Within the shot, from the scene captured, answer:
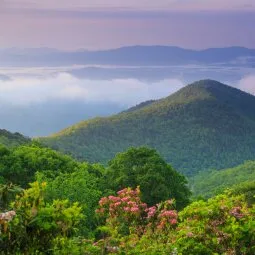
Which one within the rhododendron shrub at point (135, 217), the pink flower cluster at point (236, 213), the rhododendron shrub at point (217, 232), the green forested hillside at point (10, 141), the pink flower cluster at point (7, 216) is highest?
the pink flower cluster at point (7, 216)

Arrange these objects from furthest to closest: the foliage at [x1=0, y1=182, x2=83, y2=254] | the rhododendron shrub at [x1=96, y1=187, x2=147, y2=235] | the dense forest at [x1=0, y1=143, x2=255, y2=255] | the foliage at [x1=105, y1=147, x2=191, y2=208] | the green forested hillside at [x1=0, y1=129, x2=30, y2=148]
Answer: the green forested hillside at [x1=0, y1=129, x2=30, y2=148], the foliage at [x1=105, y1=147, x2=191, y2=208], the rhododendron shrub at [x1=96, y1=187, x2=147, y2=235], the dense forest at [x1=0, y1=143, x2=255, y2=255], the foliage at [x1=0, y1=182, x2=83, y2=254]

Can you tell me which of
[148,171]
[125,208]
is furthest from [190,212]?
[148,171]

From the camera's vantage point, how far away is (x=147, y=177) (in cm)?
4722

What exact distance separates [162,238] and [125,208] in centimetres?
265

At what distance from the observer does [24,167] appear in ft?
157

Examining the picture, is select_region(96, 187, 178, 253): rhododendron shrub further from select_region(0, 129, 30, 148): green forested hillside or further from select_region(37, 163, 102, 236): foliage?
select_region(0, 129, 30, 148): green forested hillside

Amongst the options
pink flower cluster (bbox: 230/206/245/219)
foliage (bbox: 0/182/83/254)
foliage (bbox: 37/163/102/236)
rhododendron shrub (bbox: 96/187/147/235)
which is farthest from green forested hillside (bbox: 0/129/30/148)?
foliage (bbox: 0/182/83/254)

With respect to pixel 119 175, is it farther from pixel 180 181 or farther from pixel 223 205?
pixel 223 205

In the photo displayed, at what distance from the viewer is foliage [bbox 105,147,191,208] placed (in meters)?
46.5

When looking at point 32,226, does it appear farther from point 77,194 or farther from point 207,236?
point 77,194

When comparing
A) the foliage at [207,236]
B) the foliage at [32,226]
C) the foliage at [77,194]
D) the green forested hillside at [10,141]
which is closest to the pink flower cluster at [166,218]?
the foliage at [207,236]

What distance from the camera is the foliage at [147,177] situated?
153ft

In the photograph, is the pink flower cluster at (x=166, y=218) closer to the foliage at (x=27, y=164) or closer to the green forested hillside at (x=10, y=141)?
the foliage at (x=27, y=164)

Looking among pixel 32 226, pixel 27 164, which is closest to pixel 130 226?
pixel 32 226
